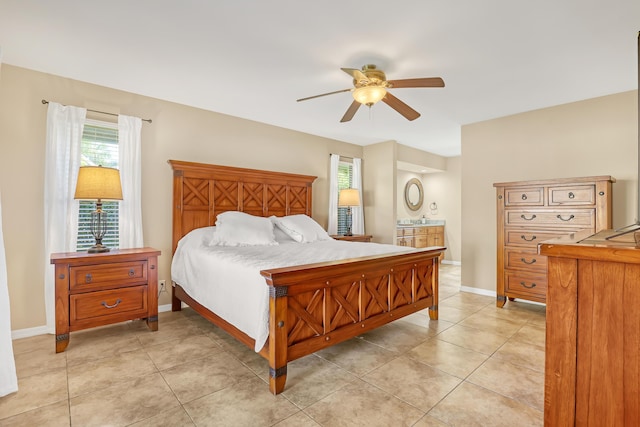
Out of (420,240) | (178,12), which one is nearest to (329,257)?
(178,12)

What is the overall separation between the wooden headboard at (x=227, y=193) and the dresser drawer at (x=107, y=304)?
876mm

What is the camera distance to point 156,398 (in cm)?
196

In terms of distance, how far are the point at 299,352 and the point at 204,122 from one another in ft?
10.5

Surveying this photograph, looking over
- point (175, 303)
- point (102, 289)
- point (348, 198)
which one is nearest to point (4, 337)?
point (102, 289)

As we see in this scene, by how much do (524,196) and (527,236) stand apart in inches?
18.7

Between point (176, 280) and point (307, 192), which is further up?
point (307, 192)

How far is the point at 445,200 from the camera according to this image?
7.58 m

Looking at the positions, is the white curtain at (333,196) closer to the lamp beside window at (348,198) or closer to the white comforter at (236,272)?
the lamp beside window at (348,198)

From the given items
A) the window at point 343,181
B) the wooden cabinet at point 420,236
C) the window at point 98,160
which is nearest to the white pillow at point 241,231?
the window at point 98,160

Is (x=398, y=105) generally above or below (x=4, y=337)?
above

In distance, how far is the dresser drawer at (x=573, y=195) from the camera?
324 centimetres

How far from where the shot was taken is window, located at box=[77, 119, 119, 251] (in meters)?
3.23

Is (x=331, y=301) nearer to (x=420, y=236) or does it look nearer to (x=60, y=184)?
(x=60, y=184)

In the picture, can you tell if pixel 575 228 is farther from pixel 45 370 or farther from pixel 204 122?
pixel 45 370
